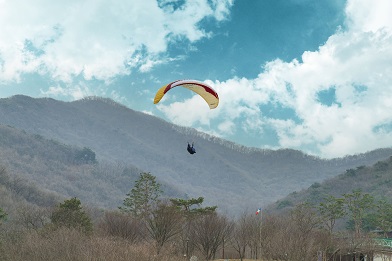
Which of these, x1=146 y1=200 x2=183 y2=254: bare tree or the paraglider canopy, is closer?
the paraglider canopy

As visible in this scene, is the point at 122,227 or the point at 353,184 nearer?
the point at 122,227

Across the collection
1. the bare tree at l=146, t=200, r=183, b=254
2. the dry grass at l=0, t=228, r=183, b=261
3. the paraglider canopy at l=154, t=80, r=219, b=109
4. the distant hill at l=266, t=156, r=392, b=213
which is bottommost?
the dry grass at l=0, t=228, r=183, b=261

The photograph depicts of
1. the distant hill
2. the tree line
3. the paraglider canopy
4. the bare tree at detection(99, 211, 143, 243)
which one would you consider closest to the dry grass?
the tree line

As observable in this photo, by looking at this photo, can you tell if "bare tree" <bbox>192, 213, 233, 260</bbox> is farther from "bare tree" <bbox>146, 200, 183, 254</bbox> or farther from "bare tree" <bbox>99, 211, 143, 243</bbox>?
"bare tree" <bbox>99, 211, 143, 243</bbox>

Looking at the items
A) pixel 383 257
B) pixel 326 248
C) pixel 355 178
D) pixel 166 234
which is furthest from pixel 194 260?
pixel 355 178

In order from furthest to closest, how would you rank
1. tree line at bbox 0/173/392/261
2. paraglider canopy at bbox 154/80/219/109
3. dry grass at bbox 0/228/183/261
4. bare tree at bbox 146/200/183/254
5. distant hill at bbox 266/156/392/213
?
distant hill at bbox 266/156/392/213 → bare tree at bbox 146/200/183/254 → tree line at bbox 0/173/392/261 → paraglider canopy at bbox 154/80/219/109 → dry grass at bbox 0/228/183/261

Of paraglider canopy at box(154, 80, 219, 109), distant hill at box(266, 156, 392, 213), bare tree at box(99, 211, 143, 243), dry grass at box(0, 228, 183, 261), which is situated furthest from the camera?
distant hill at box(266, 156, 392, 213)

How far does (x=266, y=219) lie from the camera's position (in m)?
65.7

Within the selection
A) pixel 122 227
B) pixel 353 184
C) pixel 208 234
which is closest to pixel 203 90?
pixel 208 234

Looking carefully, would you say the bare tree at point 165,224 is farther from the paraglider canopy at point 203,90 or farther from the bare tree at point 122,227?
the paraglider canopy at point 203,90

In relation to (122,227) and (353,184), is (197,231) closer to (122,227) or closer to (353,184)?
(122,227)

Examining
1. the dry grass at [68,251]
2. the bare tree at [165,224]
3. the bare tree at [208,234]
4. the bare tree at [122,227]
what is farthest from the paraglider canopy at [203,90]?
the bare tree at [208,234]

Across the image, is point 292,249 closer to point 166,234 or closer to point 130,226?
point 166,234

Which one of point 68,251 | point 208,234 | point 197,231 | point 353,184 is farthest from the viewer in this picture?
point 353,184
